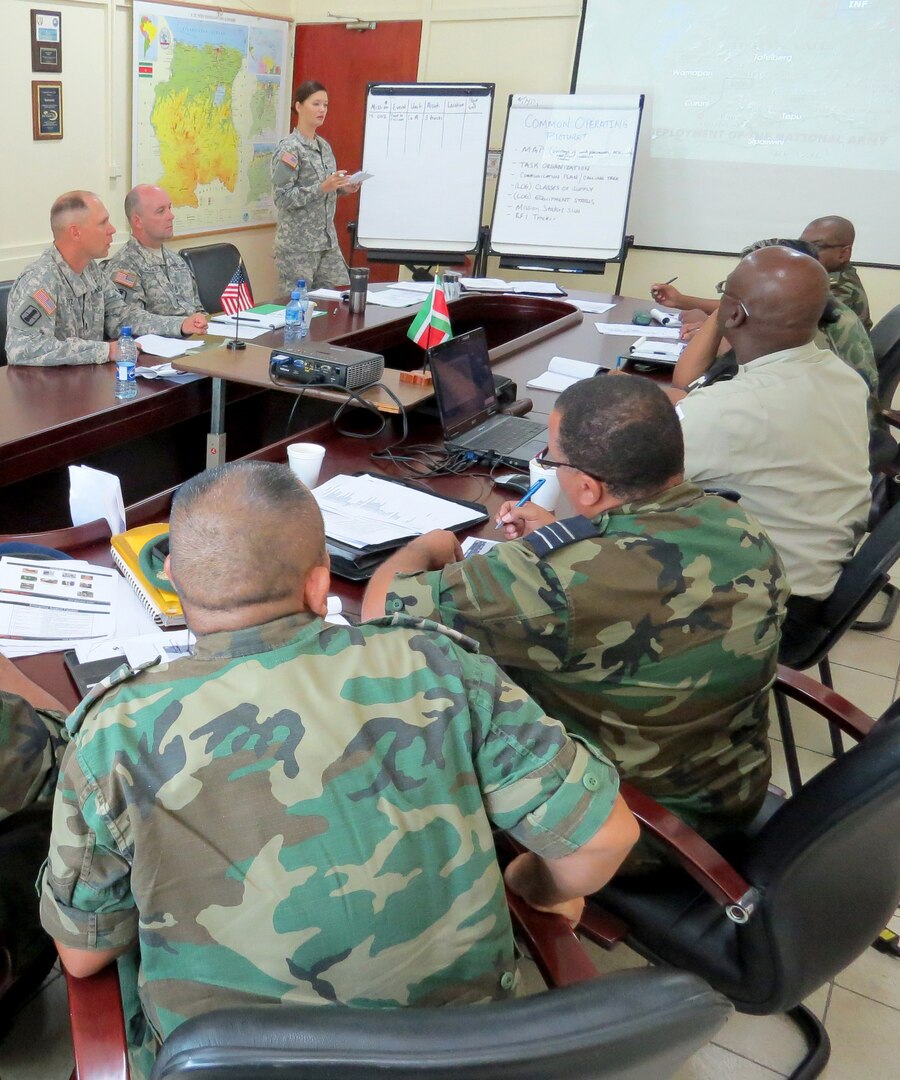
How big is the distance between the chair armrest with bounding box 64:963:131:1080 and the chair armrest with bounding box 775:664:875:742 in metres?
1.10

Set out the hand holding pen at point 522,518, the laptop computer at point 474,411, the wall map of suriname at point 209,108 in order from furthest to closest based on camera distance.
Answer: the wall map of suriname at point 209,108
the laptop computer at point 474,411
the hand holding pen at point 522,518

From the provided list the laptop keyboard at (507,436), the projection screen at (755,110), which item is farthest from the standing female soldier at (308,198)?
the laptop keyboard at (507,436)

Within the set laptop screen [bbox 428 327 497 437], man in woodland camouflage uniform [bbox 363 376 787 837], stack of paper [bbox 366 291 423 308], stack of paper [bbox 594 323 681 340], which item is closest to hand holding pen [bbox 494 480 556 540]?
man in woodland camouflage uniform [bbox 363 376 787 837]

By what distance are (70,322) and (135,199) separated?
62cm

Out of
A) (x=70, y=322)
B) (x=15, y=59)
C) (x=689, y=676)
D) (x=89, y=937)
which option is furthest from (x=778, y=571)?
(x=15, y=59)

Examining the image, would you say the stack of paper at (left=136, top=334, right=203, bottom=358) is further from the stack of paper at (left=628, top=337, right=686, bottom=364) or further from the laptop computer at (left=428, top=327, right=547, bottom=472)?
the stack of paper at (left=628, top=337, right=686, bottom=364)

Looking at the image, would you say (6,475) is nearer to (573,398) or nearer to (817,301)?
(573,398)

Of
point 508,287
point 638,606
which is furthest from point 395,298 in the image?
point 638,606

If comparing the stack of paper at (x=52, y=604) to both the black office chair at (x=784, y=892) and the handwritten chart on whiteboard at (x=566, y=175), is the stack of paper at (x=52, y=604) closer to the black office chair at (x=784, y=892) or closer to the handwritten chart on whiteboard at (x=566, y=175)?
the black office chair at (x=784, y=892)

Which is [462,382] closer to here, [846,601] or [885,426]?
[846,601]

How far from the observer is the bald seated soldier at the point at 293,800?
0.76 m

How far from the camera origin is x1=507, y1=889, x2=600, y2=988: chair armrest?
993 mm

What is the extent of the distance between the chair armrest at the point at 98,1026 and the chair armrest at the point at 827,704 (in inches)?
43.3

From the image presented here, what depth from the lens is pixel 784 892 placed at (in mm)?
1068
